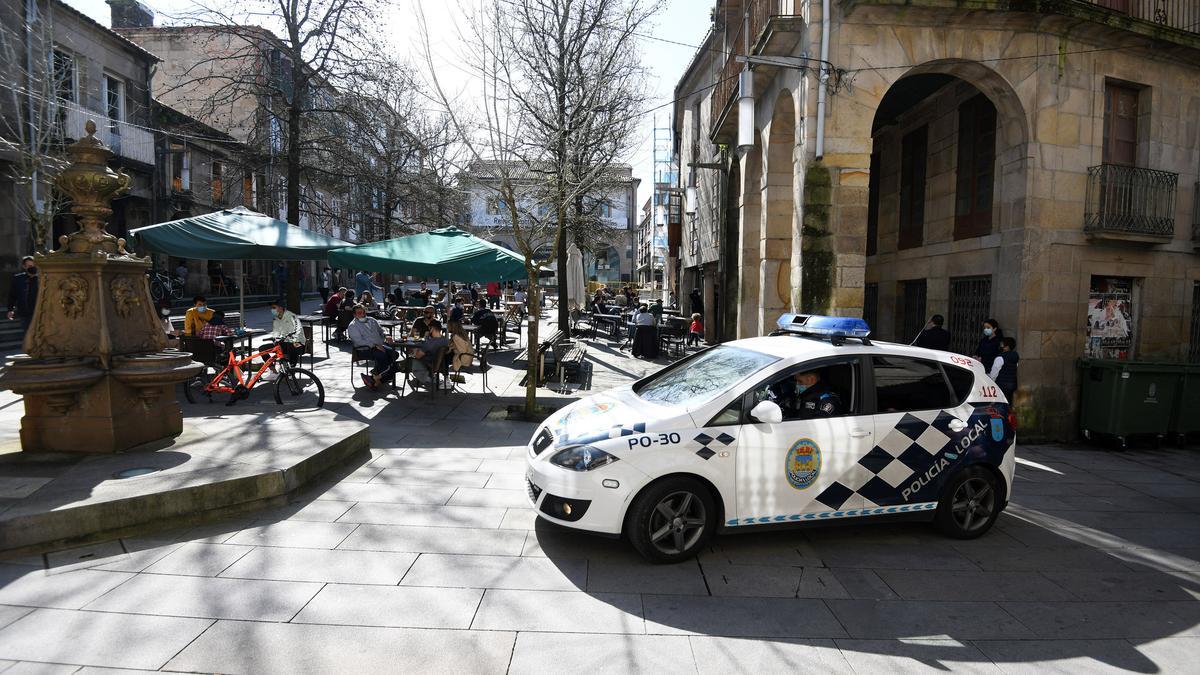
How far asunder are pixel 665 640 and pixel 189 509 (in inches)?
151

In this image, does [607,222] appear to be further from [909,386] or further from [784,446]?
[784,446]

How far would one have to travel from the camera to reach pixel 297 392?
9.81 m

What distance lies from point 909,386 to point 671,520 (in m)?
2.27

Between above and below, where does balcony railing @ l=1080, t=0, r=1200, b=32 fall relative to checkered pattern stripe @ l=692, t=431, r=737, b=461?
above

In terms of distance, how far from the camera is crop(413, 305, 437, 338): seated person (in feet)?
→ 35.0

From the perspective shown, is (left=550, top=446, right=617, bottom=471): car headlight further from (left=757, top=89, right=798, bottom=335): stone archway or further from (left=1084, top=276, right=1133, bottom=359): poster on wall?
(left=1084, top=276, right=1133, bottom=359): poster on wall

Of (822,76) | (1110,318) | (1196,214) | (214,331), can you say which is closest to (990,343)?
(1110,318)

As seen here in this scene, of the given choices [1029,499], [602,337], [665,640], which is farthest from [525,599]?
[602,337]

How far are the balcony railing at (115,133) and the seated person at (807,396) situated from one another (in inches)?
869

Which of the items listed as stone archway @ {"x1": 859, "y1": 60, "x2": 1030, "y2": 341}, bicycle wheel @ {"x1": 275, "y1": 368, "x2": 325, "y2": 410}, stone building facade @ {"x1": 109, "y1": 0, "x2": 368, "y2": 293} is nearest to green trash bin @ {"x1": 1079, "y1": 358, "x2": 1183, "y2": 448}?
stone archway @ {"x1": 859, "y1": 60, "x2": 1030, "y2": 341}

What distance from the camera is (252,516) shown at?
5.23 metres

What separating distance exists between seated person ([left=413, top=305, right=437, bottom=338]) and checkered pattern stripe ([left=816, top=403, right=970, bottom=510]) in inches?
296

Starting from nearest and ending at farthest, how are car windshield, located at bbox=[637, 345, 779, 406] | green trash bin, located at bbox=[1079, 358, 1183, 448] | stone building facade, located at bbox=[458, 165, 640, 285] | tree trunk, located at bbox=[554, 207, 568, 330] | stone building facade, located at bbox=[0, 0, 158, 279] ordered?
car windshield, located at bbox=[637, 345, 779, 406] → green trash bin, located at bbox=[1079, 358, 1183, 448] → stone building facade, located at bbox=[0, 0, 158, 279] → tree trunk, located at bbox=[554, 207, 568, 330] → stone building facade, located at bbox=[458, 165, 640, 285]

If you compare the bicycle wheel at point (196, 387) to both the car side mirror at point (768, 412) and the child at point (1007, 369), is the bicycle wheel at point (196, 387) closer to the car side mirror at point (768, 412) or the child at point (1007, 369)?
the car side mirror at point (768, 412)
